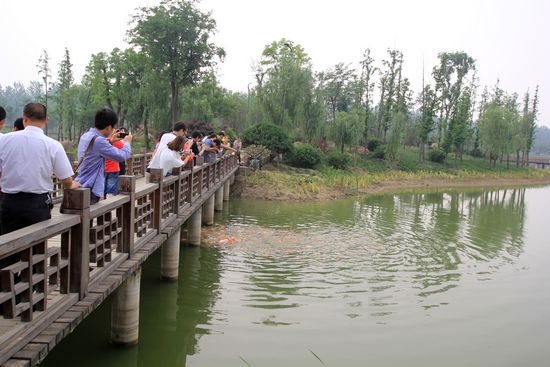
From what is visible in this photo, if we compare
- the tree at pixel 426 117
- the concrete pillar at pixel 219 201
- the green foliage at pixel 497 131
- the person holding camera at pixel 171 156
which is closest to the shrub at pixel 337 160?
the tree at pixel 426 117

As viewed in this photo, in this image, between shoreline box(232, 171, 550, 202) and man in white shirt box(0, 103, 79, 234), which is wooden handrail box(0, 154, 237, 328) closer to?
man in white shirt box(0, 103, 79, 234)

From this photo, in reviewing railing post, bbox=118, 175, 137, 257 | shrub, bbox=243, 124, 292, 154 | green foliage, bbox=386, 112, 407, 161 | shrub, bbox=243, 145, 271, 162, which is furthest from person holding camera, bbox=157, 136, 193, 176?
green foliage, bbox=386, 112, 407, 161

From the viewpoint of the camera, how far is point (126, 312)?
5852mm

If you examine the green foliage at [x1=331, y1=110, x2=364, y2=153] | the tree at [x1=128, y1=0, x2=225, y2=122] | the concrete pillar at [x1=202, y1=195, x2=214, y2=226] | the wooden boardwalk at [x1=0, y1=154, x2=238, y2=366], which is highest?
the tree at [x1=128, y1=0, x2=225, y2=122]

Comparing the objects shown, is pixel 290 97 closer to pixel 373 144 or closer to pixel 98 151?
pixel 373 144

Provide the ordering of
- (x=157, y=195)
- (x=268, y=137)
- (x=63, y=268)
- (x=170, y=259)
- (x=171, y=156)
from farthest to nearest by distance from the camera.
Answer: (x=268, y=137) → (x=170, y=259) → (x=171, y=156) → (x=157, y=195) → (x=63, y=268)

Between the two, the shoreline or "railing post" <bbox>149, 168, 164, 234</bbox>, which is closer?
"railing post" <bbox>149, 168, 164, 234</bbox>

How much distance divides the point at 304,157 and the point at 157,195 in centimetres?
2158

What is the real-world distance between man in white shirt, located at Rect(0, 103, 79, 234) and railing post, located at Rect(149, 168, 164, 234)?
9.91 ft

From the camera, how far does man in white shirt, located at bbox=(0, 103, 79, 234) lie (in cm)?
363

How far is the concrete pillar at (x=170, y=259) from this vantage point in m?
8.67

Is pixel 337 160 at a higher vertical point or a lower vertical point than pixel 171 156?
lower

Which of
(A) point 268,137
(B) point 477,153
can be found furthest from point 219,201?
(B) point 477,153

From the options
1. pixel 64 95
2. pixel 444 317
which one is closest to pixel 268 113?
pixel 64 95
